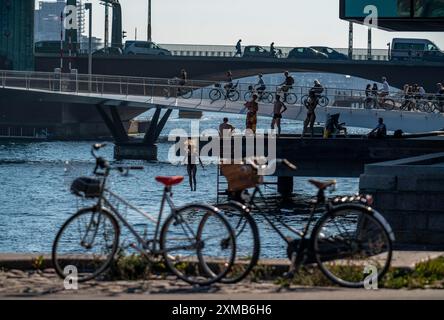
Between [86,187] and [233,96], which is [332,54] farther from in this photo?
[86,187]

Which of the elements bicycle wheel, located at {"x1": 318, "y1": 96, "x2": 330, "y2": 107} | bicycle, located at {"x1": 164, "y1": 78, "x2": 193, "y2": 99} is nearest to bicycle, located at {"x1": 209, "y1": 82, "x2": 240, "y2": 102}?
bicycle, located at {"x1": 164, "y1": 78, "x2": 193, "y2": 99}

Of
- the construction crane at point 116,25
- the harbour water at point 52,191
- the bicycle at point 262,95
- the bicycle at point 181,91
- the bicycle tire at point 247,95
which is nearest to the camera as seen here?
the harbour water at point 52,191

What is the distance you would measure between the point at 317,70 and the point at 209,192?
45.3 metres

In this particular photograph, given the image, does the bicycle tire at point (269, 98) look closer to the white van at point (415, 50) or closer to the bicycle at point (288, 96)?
the bicycle at point (288, 96)

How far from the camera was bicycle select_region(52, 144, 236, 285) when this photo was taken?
1008cm

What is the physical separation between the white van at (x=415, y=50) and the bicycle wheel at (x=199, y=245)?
78.3m

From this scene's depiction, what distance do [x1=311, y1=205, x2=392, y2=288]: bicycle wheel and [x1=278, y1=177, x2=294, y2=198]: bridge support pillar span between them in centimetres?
3085

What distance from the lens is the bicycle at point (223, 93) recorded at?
58.4 metres

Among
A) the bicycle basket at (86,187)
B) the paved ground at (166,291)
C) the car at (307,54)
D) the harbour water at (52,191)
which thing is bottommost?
the harbour water at (52,191)

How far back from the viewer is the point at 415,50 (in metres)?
90.7

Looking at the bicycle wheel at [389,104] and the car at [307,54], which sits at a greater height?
the car at [307,54]

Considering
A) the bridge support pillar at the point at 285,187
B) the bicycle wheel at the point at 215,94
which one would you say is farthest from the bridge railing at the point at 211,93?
the bridge support pillar at the point at 285,187

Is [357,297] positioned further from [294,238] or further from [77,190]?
[77,190]
